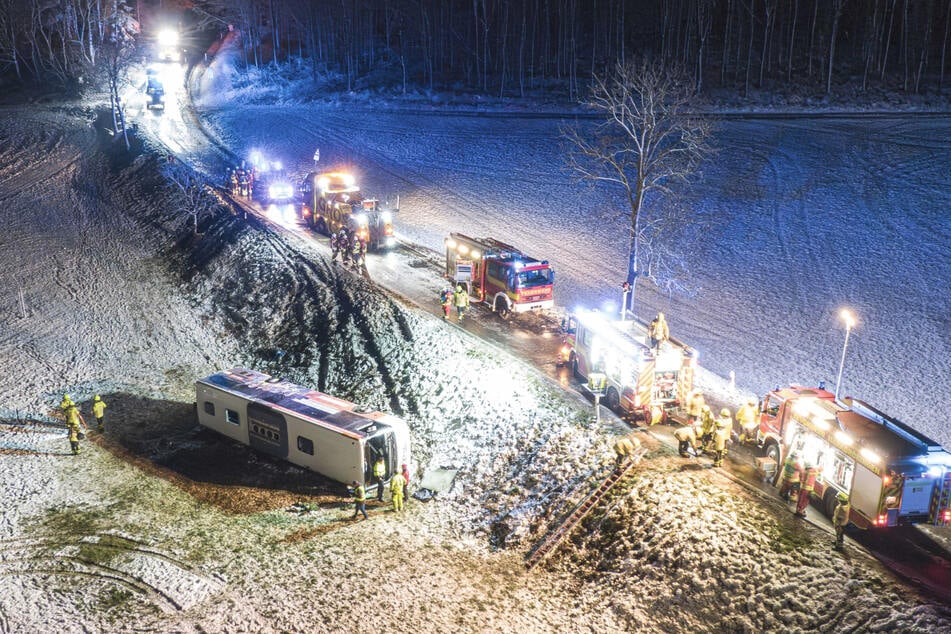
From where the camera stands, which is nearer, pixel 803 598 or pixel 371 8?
pixel 803 598

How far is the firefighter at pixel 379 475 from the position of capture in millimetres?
21734

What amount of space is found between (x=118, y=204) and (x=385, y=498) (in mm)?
37428

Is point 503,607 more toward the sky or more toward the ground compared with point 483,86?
more toward the ground

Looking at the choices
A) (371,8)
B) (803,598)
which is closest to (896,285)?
(803,598)

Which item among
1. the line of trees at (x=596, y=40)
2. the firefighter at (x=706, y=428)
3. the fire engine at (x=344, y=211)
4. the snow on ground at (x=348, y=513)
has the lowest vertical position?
the snow on ground at (x=348, y=513)

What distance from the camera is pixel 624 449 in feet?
68.0

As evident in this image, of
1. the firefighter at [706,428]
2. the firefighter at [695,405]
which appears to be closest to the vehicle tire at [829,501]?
the firefighter at [706,428]

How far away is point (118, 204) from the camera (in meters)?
50.1

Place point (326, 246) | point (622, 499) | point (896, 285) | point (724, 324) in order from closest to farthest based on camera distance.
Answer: point (622, 499), point (724, 324), point (896, 285), point (326, 246)

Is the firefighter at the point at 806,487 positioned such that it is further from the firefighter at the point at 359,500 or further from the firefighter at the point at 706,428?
the firefighter at the point at 359,500

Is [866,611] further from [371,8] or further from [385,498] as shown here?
[371,8]

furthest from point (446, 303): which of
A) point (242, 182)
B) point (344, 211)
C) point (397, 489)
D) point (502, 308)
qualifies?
point (242, 182)

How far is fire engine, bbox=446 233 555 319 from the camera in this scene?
32.4 metres

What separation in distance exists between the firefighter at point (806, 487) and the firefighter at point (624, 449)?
449cm
